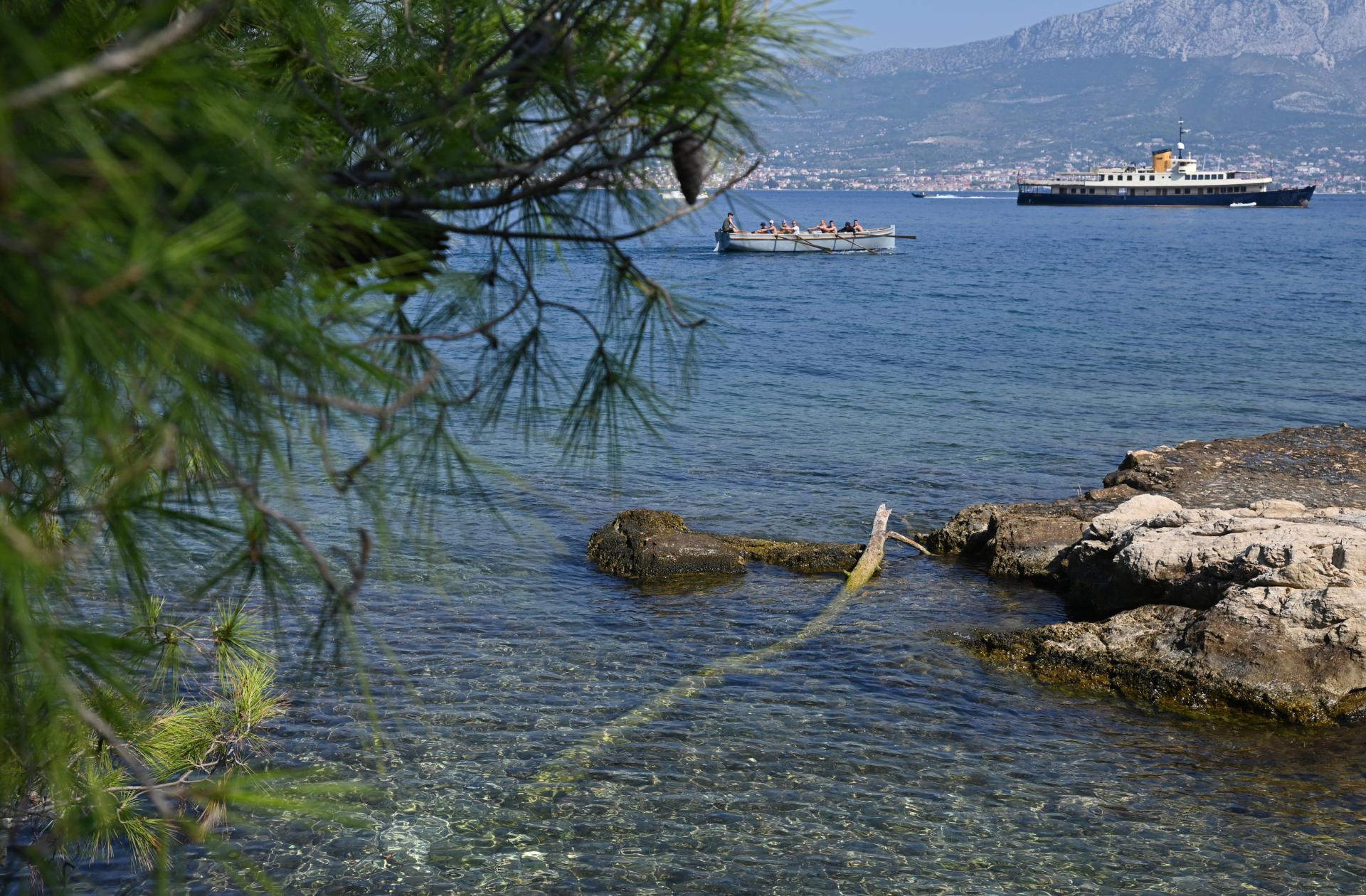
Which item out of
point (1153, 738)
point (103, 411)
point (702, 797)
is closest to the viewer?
point (103, 411)

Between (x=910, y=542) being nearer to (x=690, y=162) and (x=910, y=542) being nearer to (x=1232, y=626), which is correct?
(x=1232, y=626)

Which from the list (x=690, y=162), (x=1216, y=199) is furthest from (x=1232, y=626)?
(x=1216, y=199)

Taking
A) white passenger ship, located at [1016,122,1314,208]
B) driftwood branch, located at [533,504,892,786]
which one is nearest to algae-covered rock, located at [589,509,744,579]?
driftwood branch, located at [533,504,892,786]

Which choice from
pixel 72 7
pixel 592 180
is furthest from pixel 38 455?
pixel 592 180

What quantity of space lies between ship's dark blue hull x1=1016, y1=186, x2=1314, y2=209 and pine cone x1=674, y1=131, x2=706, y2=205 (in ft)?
431

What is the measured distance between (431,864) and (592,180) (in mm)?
4926

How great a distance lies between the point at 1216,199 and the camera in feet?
408

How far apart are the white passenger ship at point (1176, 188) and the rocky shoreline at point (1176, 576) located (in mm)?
119353

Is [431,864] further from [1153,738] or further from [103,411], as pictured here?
[103,411]

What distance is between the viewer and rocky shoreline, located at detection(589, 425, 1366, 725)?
8750 millimetres

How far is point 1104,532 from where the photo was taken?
36.7ft

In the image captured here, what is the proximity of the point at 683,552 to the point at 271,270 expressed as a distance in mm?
10226

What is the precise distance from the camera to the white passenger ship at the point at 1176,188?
123 m

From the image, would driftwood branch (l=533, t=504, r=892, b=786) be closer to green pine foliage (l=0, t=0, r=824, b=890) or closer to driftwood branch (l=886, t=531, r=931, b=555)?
driftwood branch (l=886, t=531, r=931, b=555)
